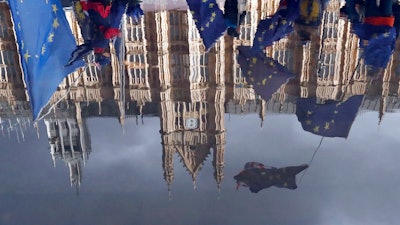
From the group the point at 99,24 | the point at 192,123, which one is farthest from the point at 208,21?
the point at 192,123

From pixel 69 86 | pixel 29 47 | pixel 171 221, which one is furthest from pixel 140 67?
pixel 171 221

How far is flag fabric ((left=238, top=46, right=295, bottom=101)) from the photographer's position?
334 inches

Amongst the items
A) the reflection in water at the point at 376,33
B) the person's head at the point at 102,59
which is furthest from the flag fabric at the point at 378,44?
the person's head at the point at 102,59

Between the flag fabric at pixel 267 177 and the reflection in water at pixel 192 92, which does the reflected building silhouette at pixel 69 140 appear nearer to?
the reflection in water at pixel 192 92

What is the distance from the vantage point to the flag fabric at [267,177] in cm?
578

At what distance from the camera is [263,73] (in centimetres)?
895

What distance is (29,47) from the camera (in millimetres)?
6969

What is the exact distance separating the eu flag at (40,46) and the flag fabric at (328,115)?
13.2 ft

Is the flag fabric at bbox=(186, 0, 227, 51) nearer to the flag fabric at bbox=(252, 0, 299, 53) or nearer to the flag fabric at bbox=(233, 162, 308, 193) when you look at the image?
the flag fabric at bbox=(252, 0, 299, 53)

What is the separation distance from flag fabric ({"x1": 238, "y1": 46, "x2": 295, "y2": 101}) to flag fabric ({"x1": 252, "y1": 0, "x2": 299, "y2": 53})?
0.50 metres

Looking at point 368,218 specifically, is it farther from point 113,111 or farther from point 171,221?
point 113,111

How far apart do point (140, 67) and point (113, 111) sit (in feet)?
9.82

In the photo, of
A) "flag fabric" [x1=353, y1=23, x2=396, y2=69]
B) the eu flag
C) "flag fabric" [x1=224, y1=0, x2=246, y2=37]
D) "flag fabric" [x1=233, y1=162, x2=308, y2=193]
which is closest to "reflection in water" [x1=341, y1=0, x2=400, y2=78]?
"flag fabric" [x1=353, y1=23, x2=396, y2=69]

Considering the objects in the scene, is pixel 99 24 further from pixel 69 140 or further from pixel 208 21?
pixel 69 140
